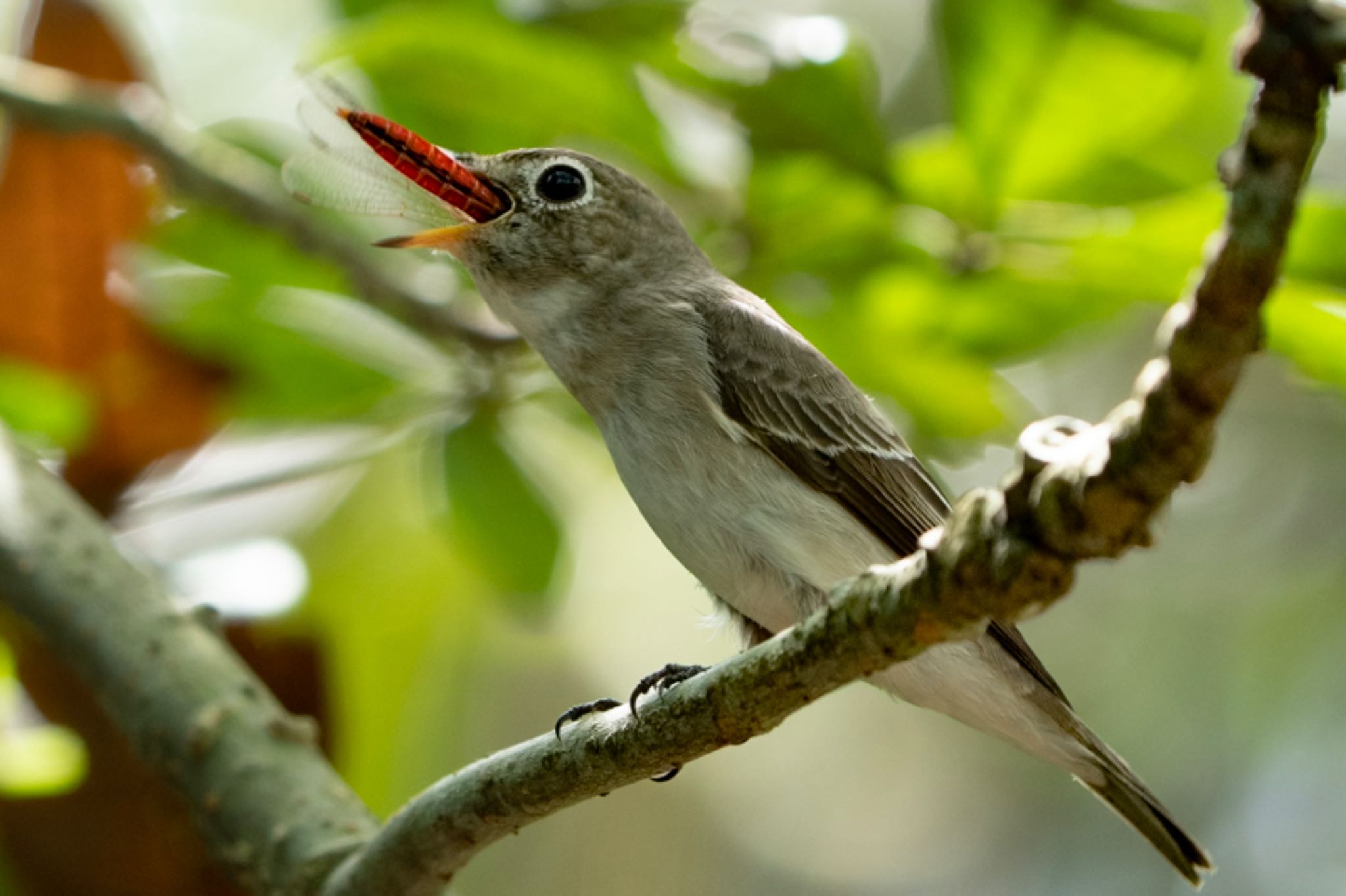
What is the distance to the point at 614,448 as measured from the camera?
2.98 metres

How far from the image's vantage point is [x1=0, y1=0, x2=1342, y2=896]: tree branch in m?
1.02

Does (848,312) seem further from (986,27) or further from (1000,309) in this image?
(986,27)

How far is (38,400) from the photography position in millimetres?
3732

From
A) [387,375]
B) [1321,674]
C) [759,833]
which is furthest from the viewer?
[759,833]

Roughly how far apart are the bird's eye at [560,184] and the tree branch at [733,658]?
1.42m

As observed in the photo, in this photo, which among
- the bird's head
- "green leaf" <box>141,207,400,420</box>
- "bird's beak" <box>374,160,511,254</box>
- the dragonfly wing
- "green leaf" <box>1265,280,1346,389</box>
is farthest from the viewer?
"green leaf" <box>141,207,400,420</box>

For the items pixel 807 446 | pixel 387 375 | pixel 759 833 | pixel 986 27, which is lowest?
pixel 807 446

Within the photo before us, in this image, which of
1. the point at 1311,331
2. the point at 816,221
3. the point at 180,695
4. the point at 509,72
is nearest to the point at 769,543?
the point at 816,221

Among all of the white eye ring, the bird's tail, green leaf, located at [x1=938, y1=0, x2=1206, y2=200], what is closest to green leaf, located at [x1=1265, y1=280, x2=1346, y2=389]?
green leaf, located at [x1=938, y1=0, x2=1206, y2=200]

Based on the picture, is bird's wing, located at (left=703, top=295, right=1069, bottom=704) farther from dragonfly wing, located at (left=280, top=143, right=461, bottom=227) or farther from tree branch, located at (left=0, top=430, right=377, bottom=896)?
tree branch, located at (left=0, top=430, right=377, bottom=896)

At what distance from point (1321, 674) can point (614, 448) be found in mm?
6296

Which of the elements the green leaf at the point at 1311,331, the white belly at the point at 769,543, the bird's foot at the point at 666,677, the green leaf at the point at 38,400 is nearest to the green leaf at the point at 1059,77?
the green leaf at the point at 1311,331

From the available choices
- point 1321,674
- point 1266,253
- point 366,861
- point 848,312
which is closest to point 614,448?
point 848,312

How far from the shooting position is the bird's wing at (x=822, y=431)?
9.78 feet
